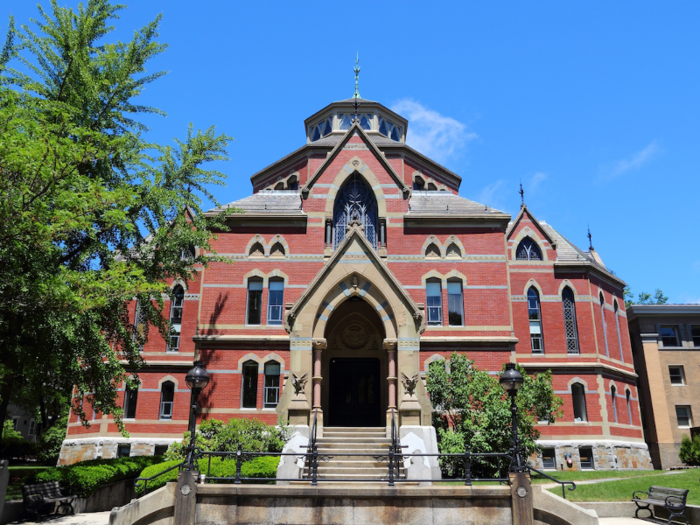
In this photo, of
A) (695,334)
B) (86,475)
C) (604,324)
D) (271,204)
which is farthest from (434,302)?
(695,334)

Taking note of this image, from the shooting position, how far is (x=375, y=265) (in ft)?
65.7

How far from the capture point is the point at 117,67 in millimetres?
20156

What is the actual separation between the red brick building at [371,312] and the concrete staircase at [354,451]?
14.3 ft

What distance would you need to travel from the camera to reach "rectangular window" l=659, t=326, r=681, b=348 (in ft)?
121

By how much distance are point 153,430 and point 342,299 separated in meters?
13.0

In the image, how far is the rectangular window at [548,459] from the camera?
2650cm

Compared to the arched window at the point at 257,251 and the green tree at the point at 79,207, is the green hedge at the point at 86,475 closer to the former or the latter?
the green tree at the point at 79,207

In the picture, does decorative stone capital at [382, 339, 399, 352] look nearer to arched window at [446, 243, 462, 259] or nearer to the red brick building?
the red brick building

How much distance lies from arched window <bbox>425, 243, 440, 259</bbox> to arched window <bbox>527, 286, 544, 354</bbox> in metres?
6.54

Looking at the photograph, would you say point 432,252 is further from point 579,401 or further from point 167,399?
point 167,399

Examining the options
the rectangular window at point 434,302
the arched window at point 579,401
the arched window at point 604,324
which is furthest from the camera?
the arched window at point 604,324

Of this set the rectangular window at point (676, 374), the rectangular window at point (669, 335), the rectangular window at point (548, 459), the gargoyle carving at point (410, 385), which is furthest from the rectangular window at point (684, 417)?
the gargoyle carving at point (410, 385)

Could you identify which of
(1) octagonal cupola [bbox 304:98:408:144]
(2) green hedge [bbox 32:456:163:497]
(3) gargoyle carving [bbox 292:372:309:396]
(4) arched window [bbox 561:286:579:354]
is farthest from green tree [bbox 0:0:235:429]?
(4) arched window [bbox 561:286:579:354]

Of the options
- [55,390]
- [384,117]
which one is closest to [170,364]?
[55,390]
